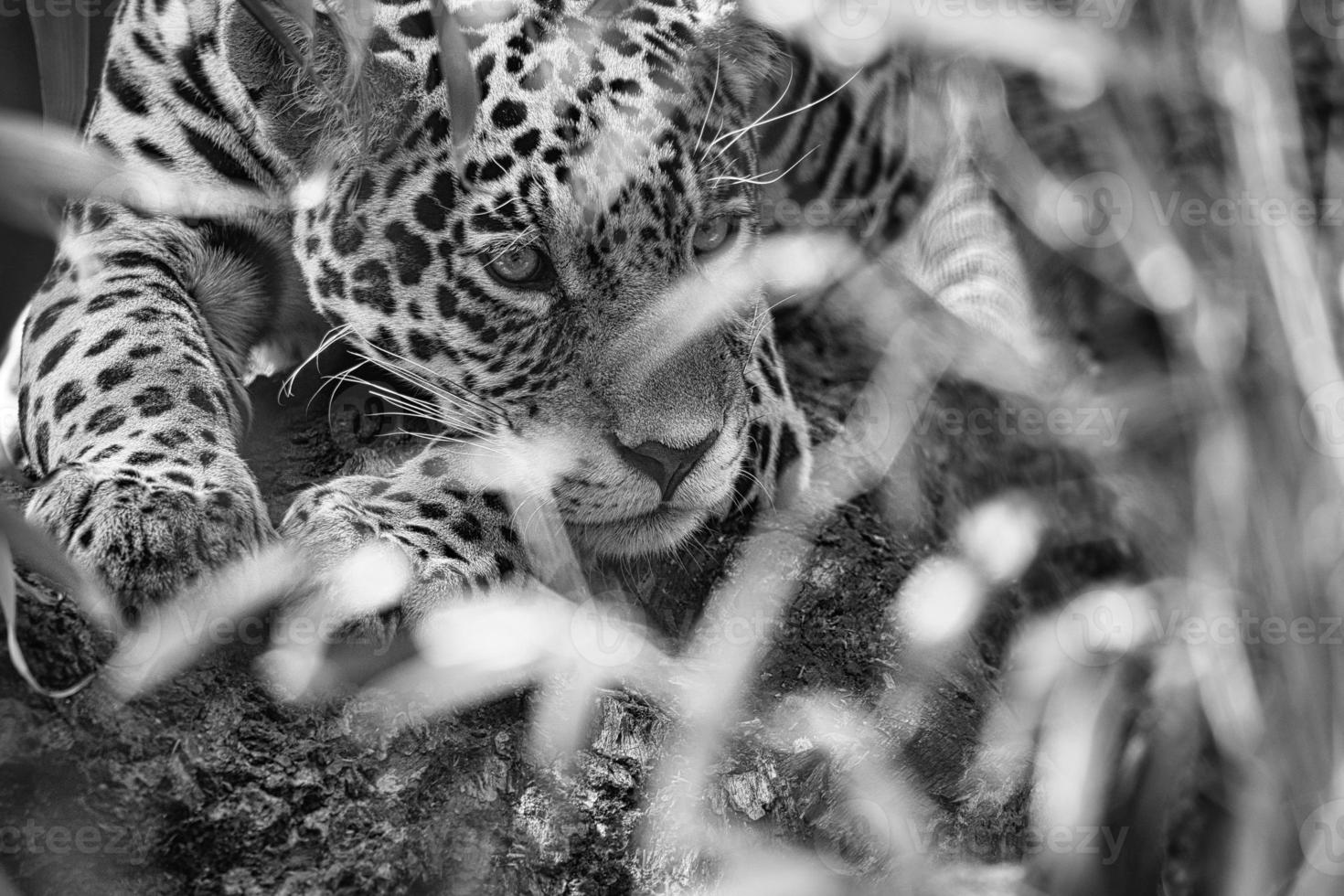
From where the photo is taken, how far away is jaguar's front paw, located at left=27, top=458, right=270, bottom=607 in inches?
72.1

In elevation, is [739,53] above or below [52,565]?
above

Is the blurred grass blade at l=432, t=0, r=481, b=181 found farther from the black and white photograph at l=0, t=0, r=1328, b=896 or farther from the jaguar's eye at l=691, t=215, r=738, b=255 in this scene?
the jaguar's eye at l=691, t=215, r=738, b=255

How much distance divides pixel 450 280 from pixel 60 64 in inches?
32.9

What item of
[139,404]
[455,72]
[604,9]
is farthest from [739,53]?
[139,404]

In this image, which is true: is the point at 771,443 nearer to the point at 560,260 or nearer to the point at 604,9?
the point at 560,260

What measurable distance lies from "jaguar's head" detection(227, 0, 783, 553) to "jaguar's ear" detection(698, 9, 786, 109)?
0.69 ft

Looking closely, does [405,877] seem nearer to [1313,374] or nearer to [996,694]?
[996,694]

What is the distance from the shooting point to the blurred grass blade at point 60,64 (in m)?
2.00

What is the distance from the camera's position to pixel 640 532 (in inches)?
98.1

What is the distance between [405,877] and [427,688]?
302 millimetres

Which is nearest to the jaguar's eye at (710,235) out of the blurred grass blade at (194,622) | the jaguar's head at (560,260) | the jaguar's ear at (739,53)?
the jaguar's head at (560,260)

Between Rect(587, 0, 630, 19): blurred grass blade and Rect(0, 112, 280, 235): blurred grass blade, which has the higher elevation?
Rect(0, 112, 280, 235): blurred grass blade

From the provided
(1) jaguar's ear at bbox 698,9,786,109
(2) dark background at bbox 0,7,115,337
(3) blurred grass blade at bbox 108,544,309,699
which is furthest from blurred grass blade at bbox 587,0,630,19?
(3) blurred grass blade at bbox 108,544,309,699

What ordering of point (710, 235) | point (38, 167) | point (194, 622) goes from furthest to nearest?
point (710, 235)
point (194, 622)
point (38, 167)
